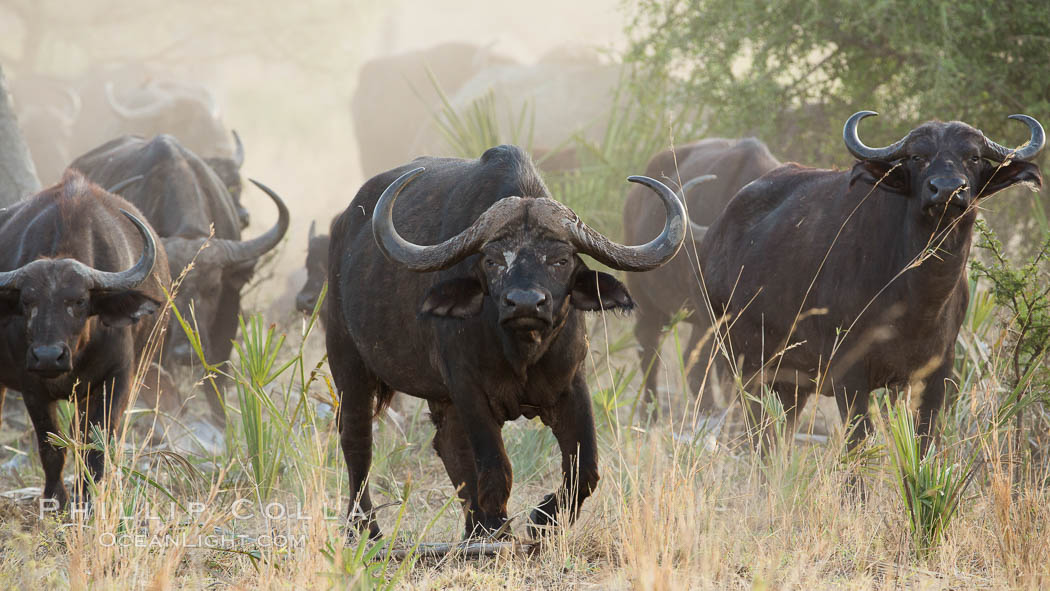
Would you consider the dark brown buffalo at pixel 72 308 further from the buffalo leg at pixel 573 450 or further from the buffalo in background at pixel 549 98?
the buffalo in background at pixel 549 98

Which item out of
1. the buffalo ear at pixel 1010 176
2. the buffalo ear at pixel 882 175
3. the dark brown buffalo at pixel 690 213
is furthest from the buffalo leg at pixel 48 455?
the buffalo ear at pixel 1010 176

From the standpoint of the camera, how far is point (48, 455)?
260 inches

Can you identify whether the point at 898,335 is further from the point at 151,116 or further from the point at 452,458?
the point at 151,116

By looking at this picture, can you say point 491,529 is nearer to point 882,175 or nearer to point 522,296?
point 522,296

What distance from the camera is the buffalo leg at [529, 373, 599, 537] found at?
16.9 feet

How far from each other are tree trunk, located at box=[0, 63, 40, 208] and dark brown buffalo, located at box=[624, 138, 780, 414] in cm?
518

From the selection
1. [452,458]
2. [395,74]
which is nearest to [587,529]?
[452,458]

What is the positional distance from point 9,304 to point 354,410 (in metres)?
1.99

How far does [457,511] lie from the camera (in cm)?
647

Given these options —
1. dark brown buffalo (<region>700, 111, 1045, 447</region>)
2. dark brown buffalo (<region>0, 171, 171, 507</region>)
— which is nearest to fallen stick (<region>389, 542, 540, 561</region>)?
dark brown buffalo (<region>700, 111, 1045, 447</region>)

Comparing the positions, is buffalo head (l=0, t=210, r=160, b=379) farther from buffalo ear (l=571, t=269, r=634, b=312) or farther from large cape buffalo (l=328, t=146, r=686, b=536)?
buffalo ear (l=571, t=269, r=634, b=312)

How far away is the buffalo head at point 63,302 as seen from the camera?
6137 mm

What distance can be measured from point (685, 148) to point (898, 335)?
183 inches

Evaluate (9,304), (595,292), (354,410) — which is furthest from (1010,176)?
(9,304)
